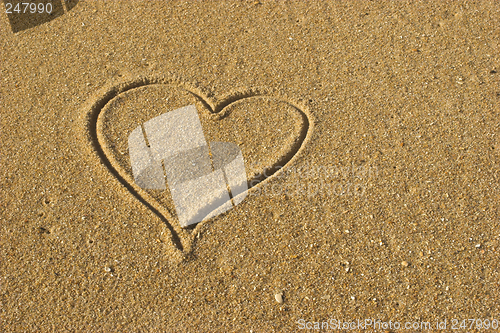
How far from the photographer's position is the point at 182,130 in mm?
2541

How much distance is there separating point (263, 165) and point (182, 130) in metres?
0.54

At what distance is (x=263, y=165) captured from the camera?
94.7 inches

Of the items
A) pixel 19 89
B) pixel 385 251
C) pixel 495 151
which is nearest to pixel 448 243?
pixel 385 251

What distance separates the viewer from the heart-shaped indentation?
93.0 inches

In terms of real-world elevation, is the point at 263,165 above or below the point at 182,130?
below

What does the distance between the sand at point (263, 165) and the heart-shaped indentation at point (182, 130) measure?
0.01 meters

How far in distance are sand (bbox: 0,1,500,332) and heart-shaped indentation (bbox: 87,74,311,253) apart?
0.01 metres

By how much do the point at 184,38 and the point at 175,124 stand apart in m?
0.74

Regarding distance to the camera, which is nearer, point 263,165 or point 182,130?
point 263,165

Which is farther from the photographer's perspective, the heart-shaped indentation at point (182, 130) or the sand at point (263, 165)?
the heart-shaped indentation at point (182, 130)

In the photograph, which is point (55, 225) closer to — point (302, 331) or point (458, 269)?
point (302, 331)

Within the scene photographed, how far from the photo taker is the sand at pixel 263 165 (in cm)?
203

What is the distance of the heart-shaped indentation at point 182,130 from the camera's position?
2361mm

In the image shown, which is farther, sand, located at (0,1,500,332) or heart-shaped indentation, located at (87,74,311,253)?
heart-shaped indentation, located at (87,74,311,253)
